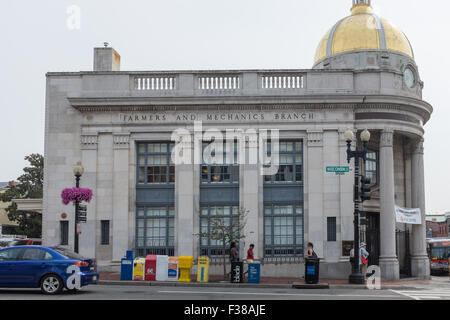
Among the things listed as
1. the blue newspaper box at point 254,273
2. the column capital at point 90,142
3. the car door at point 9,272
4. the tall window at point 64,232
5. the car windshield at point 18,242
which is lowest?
the blue newspaper box at point 254,273

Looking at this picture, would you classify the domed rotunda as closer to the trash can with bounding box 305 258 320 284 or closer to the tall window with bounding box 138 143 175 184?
the tall window with bounding box 138 143 175 184

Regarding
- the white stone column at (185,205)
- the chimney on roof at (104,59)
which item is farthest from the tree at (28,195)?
the white stone column at (185,205)

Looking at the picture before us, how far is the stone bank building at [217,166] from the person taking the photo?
2781cm

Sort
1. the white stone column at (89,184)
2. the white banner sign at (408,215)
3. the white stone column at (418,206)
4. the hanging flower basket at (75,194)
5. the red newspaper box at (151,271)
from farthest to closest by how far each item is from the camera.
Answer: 1. the white stone column at (418,206)
2. the white banner sign at (408,215)
3. the white stone column at (89,184)
4. the hanging flower basket at (75,194)
5. the red newspaper box at (151,271)

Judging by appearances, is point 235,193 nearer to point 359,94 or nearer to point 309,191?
point 309,191

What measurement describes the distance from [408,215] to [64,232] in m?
17.0

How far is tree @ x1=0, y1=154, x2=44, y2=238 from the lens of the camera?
59406mm

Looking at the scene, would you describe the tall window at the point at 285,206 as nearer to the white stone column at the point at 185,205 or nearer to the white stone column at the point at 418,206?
the white stone column at the point at 185,205

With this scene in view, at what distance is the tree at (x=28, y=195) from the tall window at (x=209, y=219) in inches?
1412

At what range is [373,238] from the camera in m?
30.1

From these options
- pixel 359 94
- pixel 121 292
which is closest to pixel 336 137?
pixel 359 94

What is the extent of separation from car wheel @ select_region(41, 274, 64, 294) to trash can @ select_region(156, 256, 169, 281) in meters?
6.24

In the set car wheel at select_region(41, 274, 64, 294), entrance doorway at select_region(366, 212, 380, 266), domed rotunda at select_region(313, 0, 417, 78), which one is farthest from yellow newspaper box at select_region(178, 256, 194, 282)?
domed rotunda at select_region(313, 0, 417, 78)

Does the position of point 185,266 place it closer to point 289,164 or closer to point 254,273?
point 254,273
